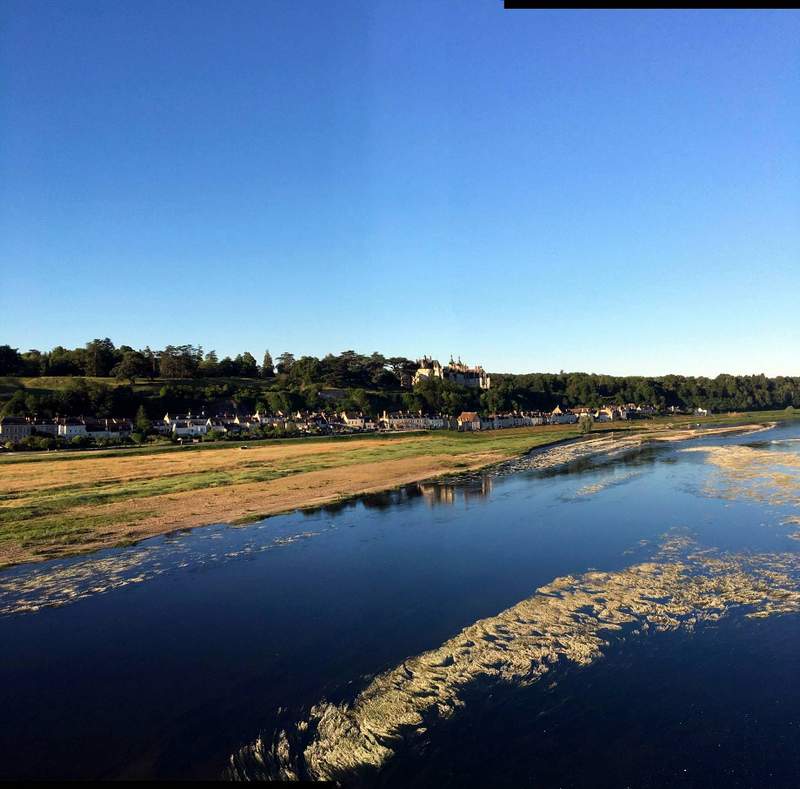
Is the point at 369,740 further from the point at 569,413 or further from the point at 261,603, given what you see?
the point at 569,413

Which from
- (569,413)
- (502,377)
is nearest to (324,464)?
(569,413)

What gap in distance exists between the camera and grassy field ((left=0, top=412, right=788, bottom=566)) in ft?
94.2

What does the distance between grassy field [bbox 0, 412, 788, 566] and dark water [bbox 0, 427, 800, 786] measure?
189 inches

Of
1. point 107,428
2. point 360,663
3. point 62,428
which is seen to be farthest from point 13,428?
point 360,663

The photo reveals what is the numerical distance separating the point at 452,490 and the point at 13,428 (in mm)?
78093

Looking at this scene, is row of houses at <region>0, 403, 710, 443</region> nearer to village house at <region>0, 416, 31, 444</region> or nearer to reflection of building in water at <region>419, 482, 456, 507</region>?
village house at <region>0, 416, 31, 444</region>

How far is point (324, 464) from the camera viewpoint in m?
57.3

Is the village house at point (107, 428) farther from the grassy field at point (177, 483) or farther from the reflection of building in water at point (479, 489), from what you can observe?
the reflection of building in water at point (479, 489)

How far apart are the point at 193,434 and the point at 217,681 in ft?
306

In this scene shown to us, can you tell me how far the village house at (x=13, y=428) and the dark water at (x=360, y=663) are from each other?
7594cm

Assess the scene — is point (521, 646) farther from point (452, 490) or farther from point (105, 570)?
point (452, 490)

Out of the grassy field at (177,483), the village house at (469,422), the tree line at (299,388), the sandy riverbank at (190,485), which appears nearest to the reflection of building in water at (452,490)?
the sandy riverbank at (190,485)

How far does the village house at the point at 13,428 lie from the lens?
8538 centimetres

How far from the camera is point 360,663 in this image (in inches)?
559
